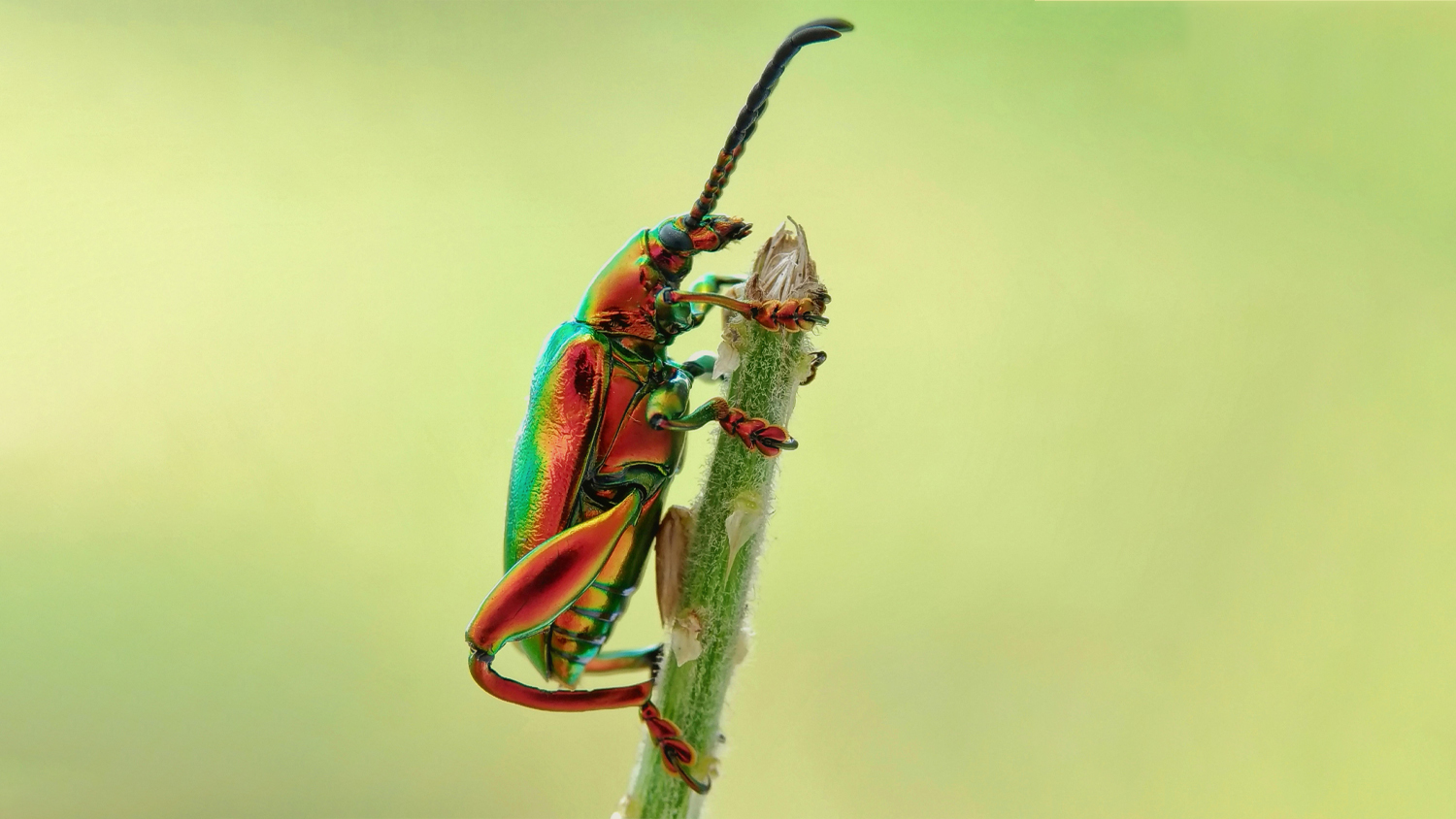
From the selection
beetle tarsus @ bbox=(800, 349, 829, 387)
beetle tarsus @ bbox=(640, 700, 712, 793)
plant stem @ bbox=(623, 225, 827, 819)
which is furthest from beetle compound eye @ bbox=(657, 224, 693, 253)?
beetle tarsus @ bbox=(640, 700, 712, 793)

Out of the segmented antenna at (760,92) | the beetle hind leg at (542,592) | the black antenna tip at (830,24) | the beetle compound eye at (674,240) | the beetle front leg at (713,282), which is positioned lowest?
the beetle hind leg at (542,592)

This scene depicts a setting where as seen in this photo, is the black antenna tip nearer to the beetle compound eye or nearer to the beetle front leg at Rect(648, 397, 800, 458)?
the beetle compound eye

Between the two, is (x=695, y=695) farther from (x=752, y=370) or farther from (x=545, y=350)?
(x=545, y=350)

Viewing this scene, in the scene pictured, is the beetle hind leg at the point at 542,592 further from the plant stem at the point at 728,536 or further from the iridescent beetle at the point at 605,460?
the plant stem at the point at 728,536

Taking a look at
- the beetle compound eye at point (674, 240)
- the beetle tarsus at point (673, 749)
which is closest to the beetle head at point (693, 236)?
the beetle compound eye at point (674, 240)

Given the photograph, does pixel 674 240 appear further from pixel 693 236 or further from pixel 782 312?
pixel 782 312

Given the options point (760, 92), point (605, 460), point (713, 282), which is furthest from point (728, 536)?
point (760, 92)

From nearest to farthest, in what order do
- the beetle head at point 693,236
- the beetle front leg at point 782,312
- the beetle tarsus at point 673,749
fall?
the beetle front leg at point 782,312 → the beetle tarsus at point 673,749 → the beetle head at point 693,236
